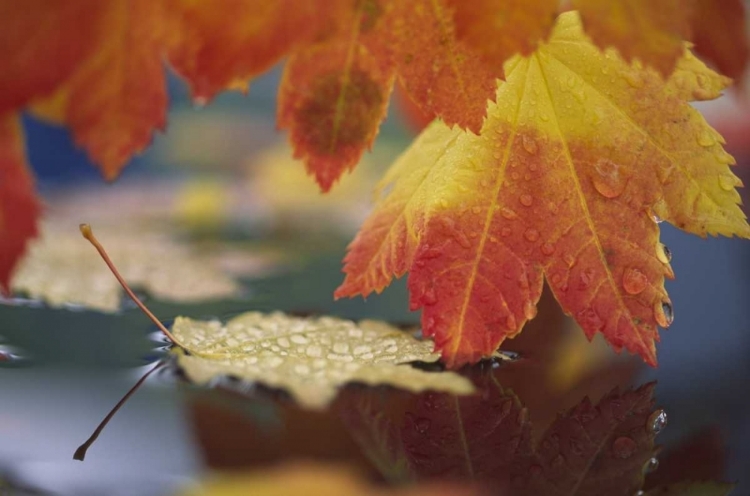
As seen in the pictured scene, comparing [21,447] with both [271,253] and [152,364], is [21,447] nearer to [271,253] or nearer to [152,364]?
[152,364]

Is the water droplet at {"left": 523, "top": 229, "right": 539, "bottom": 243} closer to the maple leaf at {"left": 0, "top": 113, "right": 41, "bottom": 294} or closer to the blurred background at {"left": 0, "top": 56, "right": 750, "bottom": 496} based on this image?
the blurred background at {"left": 0, "top": 56, "right": 750, "bottom": 496}

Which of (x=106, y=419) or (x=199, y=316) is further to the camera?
(x=199, y=316)

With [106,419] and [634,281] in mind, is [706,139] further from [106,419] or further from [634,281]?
[106,419]

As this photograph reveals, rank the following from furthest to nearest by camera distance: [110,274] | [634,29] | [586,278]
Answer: [110,274] → [586,278] → [634,29]

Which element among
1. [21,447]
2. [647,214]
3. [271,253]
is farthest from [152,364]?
[271,253]

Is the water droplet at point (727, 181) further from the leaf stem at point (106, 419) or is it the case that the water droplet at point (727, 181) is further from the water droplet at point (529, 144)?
the leaf stem at point (106, 419)

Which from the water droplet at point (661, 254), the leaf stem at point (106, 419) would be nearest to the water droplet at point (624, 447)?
the water droplet at point (661, 254)

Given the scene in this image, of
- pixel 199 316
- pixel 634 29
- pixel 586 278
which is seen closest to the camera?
pixel 634 29

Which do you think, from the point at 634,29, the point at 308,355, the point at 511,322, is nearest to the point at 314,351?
the point at 308,355

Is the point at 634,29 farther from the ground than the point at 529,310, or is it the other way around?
the point at 634,29
